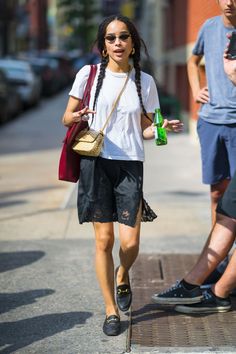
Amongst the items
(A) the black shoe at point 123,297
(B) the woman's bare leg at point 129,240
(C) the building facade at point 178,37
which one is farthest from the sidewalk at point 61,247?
(C) the building facade at point 178,37

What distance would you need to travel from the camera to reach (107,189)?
15.2 ft

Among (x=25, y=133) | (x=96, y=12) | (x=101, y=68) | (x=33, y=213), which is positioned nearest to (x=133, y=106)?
(x=101, y=68)

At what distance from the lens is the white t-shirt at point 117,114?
15.0 feet

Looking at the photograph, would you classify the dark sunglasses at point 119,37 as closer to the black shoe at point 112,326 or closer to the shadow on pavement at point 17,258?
the black shoe at point 112,326

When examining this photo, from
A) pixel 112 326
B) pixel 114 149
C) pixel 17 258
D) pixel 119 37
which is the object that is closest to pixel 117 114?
pixel 114 149

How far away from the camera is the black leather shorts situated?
460cm

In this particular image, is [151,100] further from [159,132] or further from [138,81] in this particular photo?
[159,132]

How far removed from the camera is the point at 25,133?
1675 centimetres

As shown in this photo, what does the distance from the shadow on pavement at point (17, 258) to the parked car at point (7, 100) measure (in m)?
11.6

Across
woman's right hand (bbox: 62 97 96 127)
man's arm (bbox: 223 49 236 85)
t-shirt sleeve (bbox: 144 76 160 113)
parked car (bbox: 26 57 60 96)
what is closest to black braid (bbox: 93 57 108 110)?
woman's right hand (bbox: 62 97 96 127)

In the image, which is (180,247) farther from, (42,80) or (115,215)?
(42,80)

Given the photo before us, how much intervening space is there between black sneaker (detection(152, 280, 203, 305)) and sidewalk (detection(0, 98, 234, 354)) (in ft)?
0.91

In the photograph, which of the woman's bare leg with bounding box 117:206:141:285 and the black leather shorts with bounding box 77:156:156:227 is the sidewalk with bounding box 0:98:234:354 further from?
the black leather shorts with bounding box 77:156:156:227

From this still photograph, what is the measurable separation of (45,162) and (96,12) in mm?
58136
